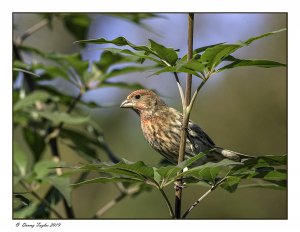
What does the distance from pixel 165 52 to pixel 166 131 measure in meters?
2.81

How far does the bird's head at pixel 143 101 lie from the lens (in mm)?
6508

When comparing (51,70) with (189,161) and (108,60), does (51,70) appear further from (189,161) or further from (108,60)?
(189,161)

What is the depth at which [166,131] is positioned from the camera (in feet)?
19.8

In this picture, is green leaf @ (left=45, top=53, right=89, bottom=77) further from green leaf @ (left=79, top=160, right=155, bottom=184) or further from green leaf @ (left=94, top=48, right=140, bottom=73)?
green leaf @ (left=79, top=160, right=155, bottom=184)

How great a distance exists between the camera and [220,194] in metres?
10.4

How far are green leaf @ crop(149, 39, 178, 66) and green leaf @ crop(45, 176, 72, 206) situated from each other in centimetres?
156

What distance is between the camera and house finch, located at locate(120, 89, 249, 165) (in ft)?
19.2

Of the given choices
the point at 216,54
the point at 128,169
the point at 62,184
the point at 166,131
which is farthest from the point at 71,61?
the point at 216,54

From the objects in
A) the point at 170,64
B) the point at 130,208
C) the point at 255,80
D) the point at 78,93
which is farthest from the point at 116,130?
the point at 170,64

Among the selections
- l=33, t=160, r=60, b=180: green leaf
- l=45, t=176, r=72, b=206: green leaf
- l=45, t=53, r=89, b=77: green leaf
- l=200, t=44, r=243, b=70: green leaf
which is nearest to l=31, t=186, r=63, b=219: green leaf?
l=33, t=160, r=60, b=180: green leaf

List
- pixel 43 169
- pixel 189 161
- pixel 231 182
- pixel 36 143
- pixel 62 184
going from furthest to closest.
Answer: pixel 36 143, pixel 43 169, pixel 62 184, pixel 231 182, pixel 189 161

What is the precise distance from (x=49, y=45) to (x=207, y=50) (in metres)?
10.9

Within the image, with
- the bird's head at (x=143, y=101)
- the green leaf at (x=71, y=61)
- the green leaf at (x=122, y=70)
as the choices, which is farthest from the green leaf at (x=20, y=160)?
the bird's head at (x=143, y=101)
